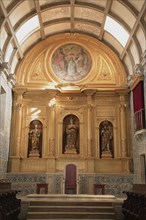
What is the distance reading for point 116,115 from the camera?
1806 cm

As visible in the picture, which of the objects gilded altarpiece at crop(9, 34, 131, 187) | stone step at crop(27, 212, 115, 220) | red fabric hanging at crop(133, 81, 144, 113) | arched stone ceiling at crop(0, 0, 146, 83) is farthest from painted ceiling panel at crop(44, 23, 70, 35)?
stone step at crop(27, 212, 115, 220)

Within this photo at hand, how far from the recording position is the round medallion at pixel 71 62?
18.9m

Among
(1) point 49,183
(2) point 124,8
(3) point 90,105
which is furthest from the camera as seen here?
(3) point 90,105

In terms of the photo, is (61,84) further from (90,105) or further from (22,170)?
(22,170)

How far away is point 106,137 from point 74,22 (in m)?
7.25

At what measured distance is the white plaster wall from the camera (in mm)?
15625

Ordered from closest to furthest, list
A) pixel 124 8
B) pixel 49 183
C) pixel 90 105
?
pixel 124 8
pixel 49 183
pixel 90 105

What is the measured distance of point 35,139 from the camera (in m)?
17.6

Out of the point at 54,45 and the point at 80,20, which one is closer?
the point at 80,20

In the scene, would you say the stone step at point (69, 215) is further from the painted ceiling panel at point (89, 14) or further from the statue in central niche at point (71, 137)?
the painted ceiling panel at point (89, 14)

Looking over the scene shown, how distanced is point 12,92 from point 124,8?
825cm

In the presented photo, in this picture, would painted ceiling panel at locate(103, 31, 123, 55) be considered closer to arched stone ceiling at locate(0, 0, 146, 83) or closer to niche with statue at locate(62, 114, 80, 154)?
arched stone ceiling at locate(0, 0, 146, 83)

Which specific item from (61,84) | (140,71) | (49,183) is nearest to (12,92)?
(61,84)

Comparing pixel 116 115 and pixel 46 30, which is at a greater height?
pixel 46 30
